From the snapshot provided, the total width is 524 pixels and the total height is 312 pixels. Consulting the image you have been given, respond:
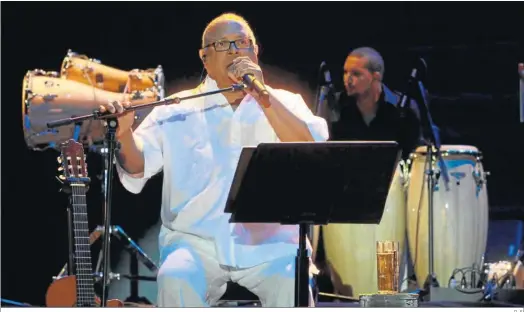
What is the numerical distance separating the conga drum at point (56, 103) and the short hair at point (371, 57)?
141 cm

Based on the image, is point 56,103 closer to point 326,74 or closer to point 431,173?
point 326,74

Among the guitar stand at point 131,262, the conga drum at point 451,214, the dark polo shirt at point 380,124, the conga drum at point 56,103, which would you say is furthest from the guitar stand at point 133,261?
the conga drum at point 451,214

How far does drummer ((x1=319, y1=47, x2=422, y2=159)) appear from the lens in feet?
20.0

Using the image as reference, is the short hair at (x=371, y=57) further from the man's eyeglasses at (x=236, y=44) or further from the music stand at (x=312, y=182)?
the music stand at (x=312, y=182)

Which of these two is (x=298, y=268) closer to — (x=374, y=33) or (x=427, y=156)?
(x=427, y=156)

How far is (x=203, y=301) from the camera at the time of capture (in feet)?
13.2

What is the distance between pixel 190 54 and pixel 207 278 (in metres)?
2.58

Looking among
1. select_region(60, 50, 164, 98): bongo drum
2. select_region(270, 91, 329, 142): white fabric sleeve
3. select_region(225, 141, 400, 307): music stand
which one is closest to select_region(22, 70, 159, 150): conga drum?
select_region(60, 50, 164, 98): bongo drum

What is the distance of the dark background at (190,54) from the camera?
6.20 m

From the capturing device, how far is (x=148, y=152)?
426cm

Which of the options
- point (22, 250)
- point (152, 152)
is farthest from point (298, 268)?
point (22, 250)

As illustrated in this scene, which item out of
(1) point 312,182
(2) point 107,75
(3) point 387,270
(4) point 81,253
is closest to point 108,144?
(4) point 81,253

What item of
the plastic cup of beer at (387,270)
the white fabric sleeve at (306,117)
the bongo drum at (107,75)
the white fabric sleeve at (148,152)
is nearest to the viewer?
the plastic cup of beer at (387,270)
